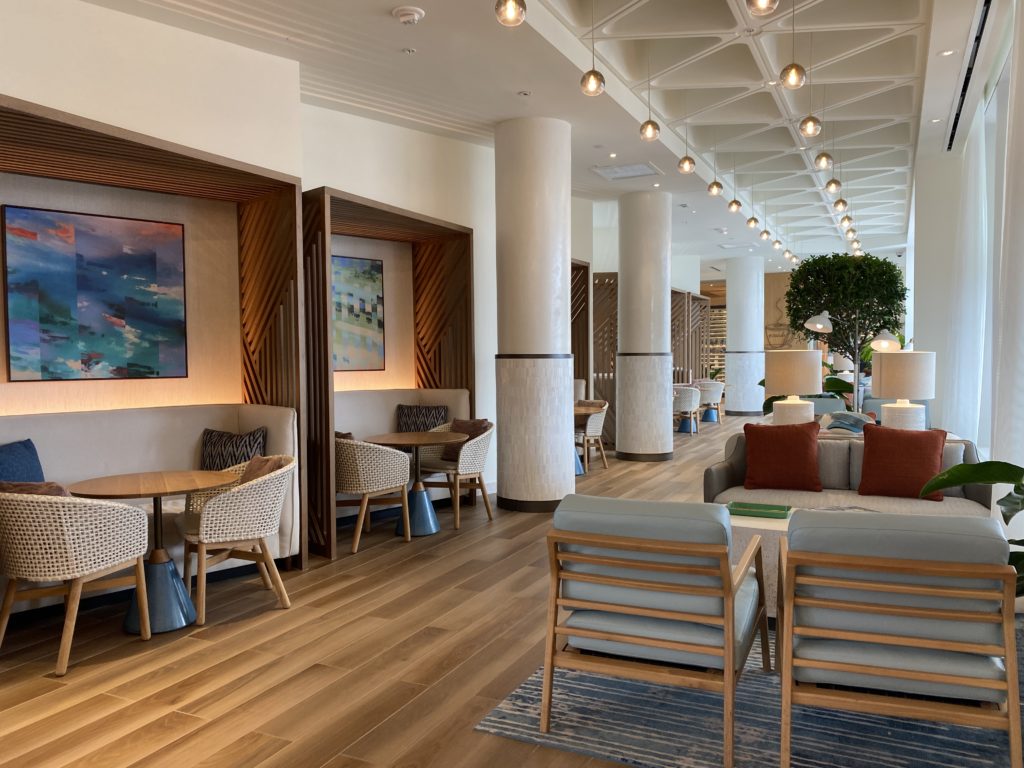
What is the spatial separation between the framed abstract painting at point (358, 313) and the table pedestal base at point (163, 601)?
11.0 ft

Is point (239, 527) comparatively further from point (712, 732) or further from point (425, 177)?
point (425, 177)

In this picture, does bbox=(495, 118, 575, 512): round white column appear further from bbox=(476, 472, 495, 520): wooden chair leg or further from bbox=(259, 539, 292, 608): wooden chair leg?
bbox=(259, 539, 292, 608): wooden chair leg

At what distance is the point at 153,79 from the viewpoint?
4.55 metres

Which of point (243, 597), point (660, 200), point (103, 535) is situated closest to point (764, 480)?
point (243, 597)

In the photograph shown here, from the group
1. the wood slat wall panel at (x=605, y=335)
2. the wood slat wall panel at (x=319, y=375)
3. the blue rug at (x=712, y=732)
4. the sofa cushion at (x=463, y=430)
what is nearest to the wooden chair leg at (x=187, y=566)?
the wood slat wall panel at (x=319, y=375)

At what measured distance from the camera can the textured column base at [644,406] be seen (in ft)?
34.0

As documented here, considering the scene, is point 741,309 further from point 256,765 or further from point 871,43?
point 256,765

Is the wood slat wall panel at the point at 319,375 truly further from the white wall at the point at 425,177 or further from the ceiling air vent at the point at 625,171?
the ceiling air vent at the point at 625,171

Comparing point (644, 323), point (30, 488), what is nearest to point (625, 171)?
point (644, 323)

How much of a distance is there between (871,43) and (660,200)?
4372 millimetres

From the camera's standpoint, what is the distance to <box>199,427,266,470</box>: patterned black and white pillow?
544cm

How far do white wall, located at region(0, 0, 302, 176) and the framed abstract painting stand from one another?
2.07 metres

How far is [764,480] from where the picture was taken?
17.0 feet

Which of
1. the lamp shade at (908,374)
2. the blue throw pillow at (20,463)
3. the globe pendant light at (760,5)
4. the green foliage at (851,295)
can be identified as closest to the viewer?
the globe pendant light at (760,5)
